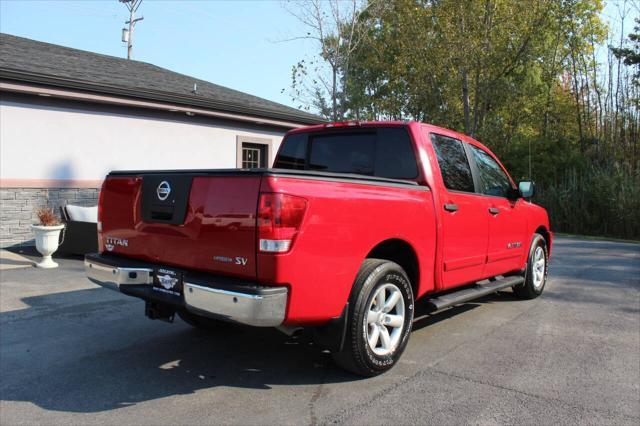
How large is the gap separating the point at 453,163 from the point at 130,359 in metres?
3.51

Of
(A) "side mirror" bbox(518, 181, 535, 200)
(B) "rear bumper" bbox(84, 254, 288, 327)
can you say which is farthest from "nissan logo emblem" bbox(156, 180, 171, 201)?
(A) "side mirror" bbox(518, 181, 535, 200)

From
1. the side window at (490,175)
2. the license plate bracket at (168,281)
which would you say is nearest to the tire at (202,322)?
the license plate bracket at (168,281)

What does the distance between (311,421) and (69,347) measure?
262 centimetres

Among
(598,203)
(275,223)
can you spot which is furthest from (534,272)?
(598,203)

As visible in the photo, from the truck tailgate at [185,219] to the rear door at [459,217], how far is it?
2.02 m

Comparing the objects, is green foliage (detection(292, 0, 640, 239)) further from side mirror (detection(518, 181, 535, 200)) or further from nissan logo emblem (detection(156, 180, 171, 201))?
nissan logo emblem (detection(156, 180, 171, 201))

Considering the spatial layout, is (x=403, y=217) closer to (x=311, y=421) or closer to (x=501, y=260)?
(x=311, y=421)

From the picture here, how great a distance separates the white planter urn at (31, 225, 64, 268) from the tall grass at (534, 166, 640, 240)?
16881 millimetres

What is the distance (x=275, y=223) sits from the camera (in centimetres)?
309

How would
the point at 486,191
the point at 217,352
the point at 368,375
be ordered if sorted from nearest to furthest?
the point at 368,375
the point at 217,352
the point at 486,191

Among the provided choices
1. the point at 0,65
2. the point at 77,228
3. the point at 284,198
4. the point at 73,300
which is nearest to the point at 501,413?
the point at 284,198

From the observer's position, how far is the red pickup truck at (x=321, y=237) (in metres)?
3.15

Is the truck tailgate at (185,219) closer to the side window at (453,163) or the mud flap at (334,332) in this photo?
the mud flap at (334,332)

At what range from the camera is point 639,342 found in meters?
4.88
